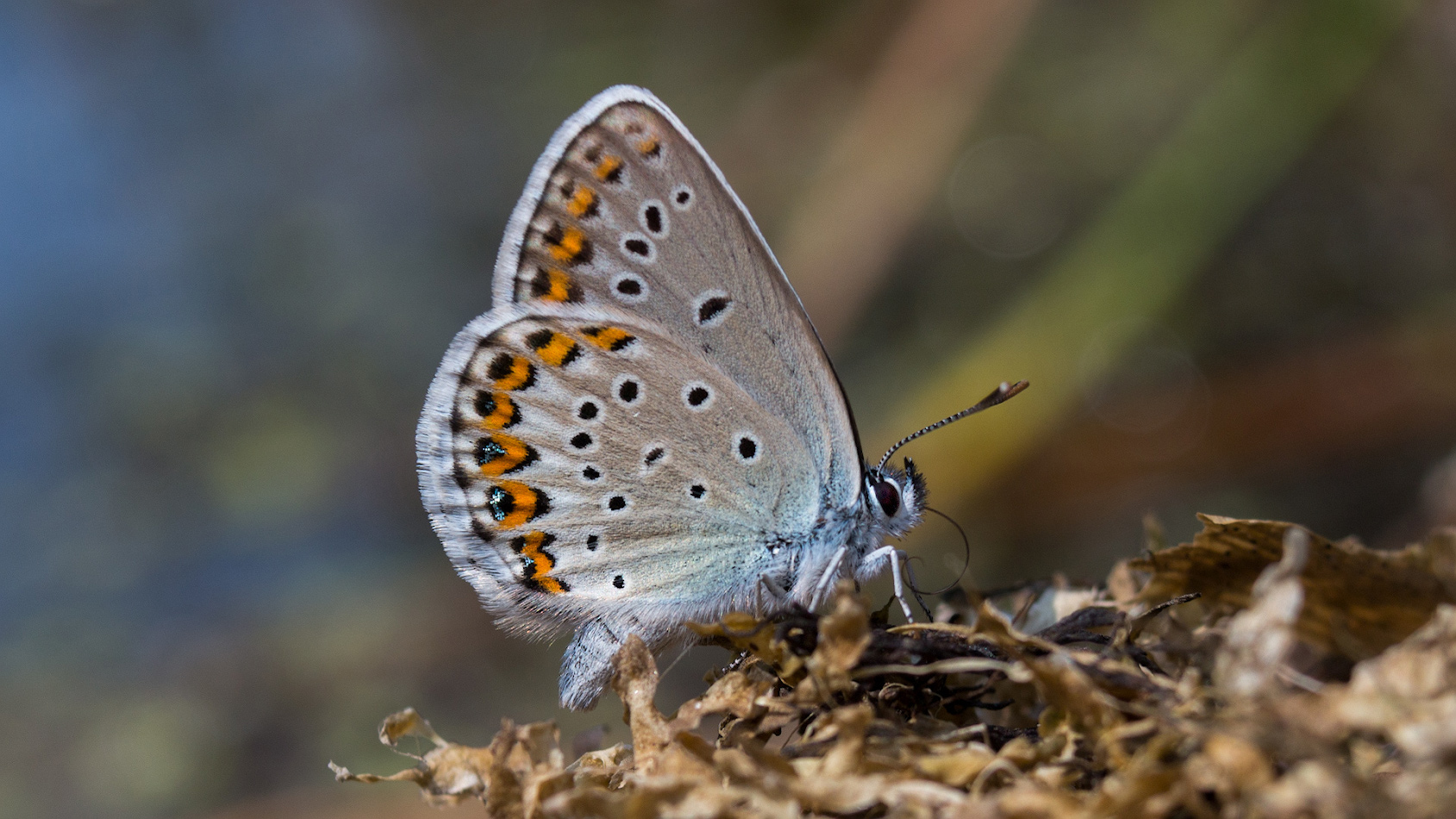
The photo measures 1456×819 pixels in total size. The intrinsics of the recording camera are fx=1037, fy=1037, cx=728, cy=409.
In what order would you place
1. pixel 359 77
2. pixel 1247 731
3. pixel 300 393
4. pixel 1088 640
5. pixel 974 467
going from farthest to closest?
pixel 359 77 < pixel 300 393 < pixel 974 467 < pixel 1088 640 < pixel 1247 731

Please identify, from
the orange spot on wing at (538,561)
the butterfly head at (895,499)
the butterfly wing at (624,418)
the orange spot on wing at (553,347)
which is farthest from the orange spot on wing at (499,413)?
the butterfly head at (895,499)

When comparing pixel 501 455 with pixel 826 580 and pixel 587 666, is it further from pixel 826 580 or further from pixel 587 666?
pixel 826 580

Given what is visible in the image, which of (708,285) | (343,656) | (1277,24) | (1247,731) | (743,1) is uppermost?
(743,1)

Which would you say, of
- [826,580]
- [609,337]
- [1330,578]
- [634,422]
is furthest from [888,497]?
[1330,578]

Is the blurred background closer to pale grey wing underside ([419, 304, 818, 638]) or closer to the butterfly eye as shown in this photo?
the butterfly eye

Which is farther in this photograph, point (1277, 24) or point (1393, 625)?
point (1277, 24)

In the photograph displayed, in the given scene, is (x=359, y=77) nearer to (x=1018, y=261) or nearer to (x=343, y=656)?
(x=343, y=656)

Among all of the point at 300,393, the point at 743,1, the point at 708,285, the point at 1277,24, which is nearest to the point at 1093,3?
the point at 1277,24
